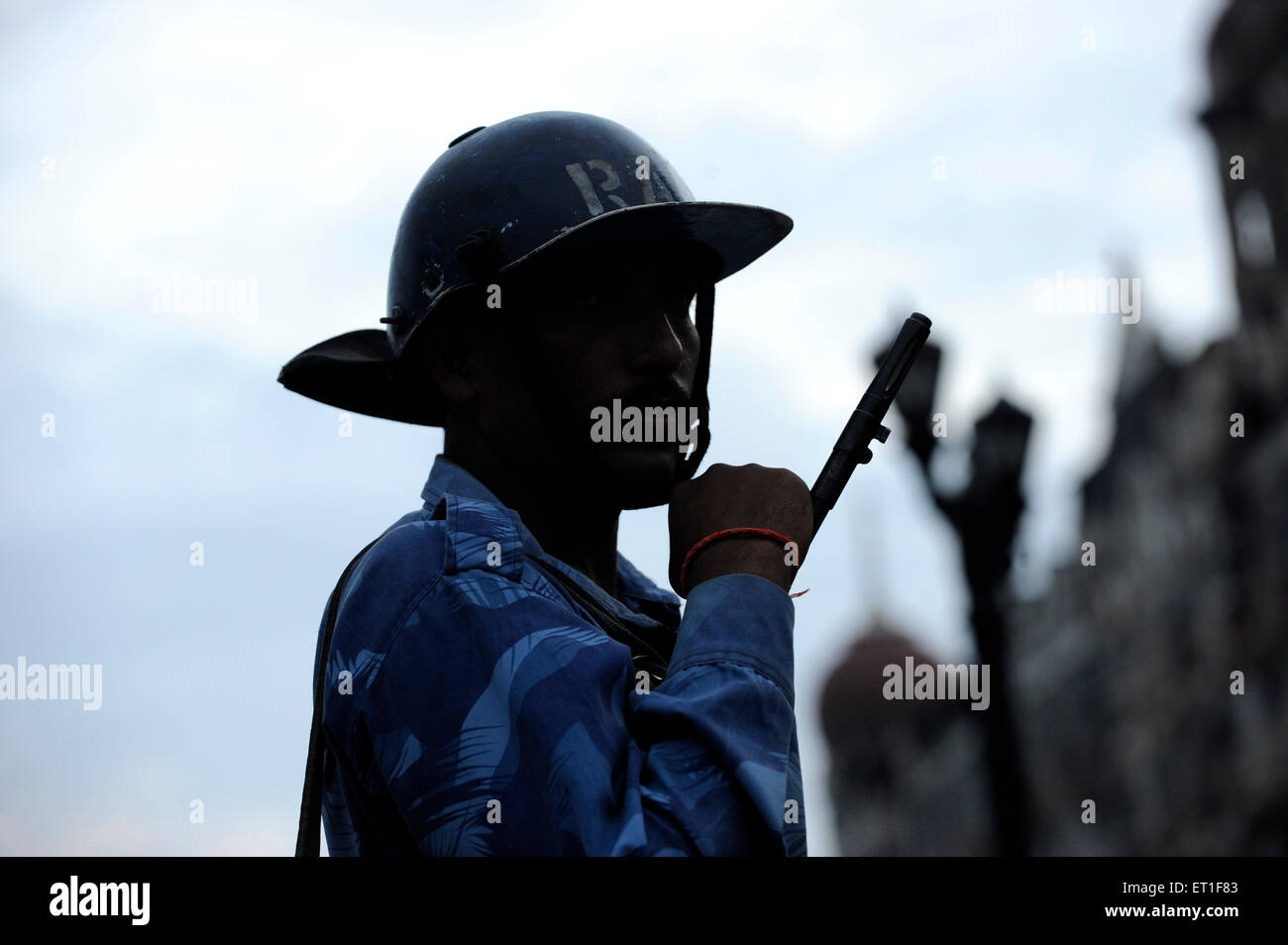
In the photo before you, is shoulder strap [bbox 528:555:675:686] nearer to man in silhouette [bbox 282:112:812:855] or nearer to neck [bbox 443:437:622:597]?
man in silhouette [bbox 282:112:812:855]

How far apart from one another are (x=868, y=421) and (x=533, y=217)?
2.48 ft

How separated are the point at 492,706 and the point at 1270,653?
42.7 m

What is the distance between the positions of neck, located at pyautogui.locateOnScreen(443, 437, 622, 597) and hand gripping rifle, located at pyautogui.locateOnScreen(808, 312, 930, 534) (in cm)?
46

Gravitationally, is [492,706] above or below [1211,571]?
below

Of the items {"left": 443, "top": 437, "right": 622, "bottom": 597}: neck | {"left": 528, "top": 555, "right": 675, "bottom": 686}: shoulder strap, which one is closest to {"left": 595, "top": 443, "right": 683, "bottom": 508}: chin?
{"left": 443, "top": 437, "right": 622, "bottom": 597}: neck

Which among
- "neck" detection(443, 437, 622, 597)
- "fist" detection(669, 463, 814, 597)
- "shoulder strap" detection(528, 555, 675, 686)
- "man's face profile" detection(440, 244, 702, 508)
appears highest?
"man's face profile" detection(440, 244, 702, 508)

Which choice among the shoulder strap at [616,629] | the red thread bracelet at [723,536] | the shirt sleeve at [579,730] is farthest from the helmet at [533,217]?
the shirt sleeve at [579,730]

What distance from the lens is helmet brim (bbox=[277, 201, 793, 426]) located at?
3.13 m

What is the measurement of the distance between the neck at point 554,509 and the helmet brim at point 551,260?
346 millimetres

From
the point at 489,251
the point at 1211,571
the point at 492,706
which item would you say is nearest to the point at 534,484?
the point at 489,251

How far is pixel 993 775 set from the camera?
359 inches

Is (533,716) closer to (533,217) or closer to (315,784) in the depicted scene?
(315,784)
